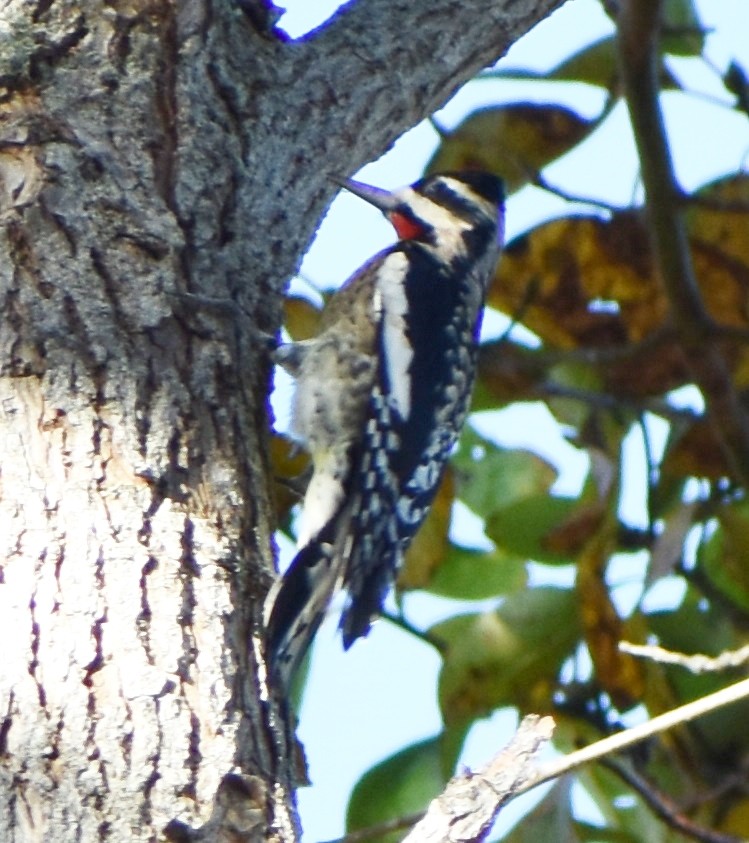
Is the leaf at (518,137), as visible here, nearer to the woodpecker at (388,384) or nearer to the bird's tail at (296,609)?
the woodpecker at (388,384)

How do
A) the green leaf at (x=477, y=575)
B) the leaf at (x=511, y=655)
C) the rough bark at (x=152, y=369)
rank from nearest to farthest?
1. the rough bark at (x=152, y=369)
2. the leaf at (x=511, y=655)
3. the green leaf at (x=477, y=575)

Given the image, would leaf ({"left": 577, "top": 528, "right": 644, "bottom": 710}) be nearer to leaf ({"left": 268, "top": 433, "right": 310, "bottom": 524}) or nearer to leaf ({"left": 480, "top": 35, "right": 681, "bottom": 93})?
leaf ({"left": 268, "top": 433, "right": 310, "bottom": 524})

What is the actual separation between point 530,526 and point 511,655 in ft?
0.90

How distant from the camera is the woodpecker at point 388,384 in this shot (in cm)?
261

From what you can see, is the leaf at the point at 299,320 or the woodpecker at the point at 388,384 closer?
the woodpecker at the point at 388,384

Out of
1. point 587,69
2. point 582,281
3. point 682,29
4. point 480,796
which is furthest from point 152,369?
point 682,29

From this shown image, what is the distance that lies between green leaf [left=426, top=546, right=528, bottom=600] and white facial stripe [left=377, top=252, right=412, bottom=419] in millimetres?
514

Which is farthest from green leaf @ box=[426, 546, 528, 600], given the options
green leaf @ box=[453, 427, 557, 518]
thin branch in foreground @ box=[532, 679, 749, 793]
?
thin branch in foreground @ box=[532, 679, 749, 793]

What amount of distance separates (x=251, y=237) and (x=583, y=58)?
1098 mm

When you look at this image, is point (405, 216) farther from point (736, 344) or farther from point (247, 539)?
point (247, 539)

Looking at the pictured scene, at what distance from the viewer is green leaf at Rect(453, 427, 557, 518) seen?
3311 millimetres

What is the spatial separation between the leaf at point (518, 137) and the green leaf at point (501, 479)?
61 cm

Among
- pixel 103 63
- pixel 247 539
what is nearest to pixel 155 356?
pixel 247 539

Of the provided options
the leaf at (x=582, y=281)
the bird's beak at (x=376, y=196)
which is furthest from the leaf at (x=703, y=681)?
the bird's beak at (x=376, y=196)
